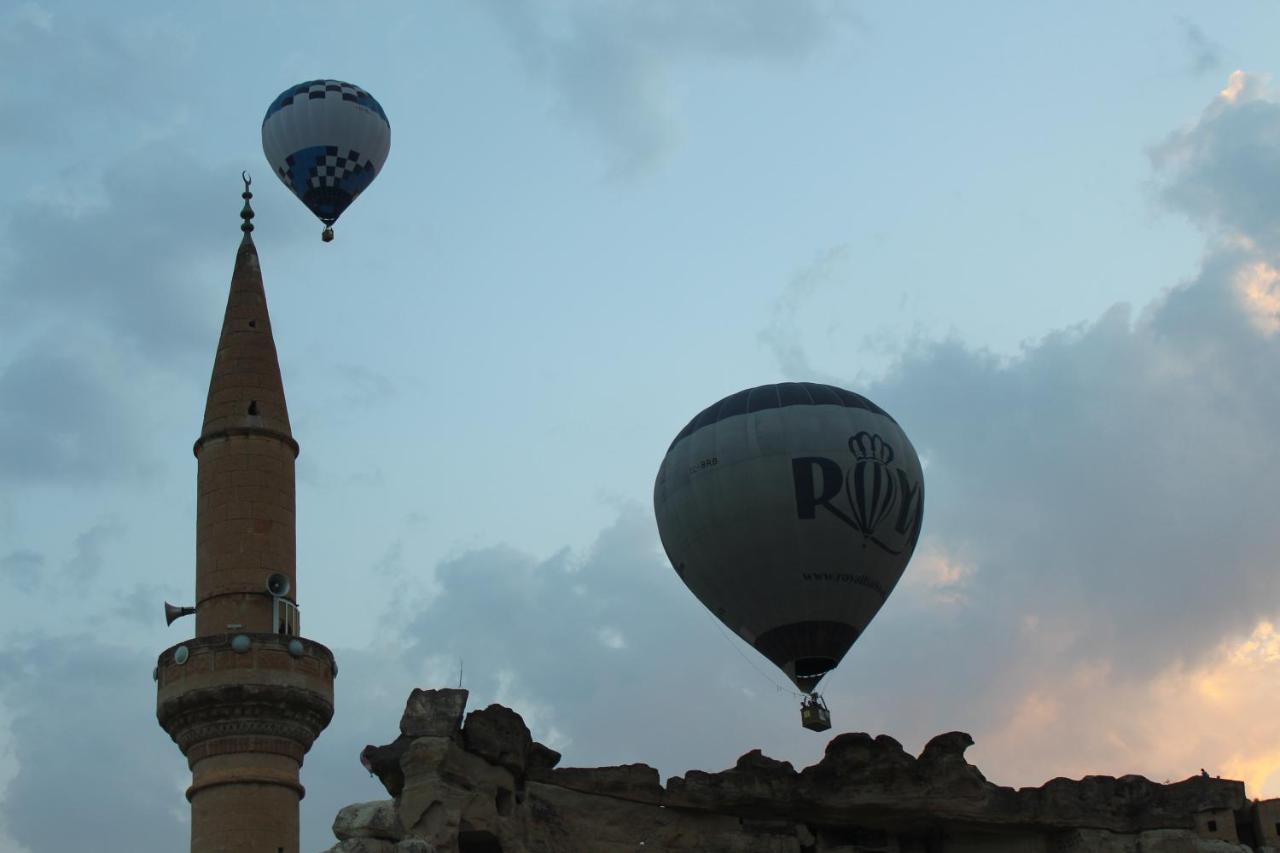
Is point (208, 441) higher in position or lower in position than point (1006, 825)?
higher

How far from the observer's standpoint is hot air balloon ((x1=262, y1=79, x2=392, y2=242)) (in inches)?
1615

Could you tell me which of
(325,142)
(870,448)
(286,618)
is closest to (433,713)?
(870,448)

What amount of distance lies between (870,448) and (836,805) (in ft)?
22.6

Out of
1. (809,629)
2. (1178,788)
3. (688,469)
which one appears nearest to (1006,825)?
(1178,788)

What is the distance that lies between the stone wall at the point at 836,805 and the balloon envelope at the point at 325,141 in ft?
61.3

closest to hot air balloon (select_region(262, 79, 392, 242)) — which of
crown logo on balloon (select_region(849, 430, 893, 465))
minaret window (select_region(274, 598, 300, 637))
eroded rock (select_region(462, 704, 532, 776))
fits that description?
minaret window (select_region(274, 598, 300, 637))

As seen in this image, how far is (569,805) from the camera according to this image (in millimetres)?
25484

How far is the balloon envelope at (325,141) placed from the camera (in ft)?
135

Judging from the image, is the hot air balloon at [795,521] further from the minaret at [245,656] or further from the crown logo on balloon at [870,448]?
the minaret at [245,656]

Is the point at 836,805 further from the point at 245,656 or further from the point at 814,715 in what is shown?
the point at 245,656

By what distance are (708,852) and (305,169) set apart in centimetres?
1977

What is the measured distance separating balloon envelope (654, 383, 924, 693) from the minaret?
22.8 ft

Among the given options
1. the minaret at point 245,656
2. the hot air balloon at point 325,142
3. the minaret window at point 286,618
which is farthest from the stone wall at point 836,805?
the hot air balloon at point 325,142

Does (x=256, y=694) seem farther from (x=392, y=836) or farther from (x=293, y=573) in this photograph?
(x=392, y=836)
